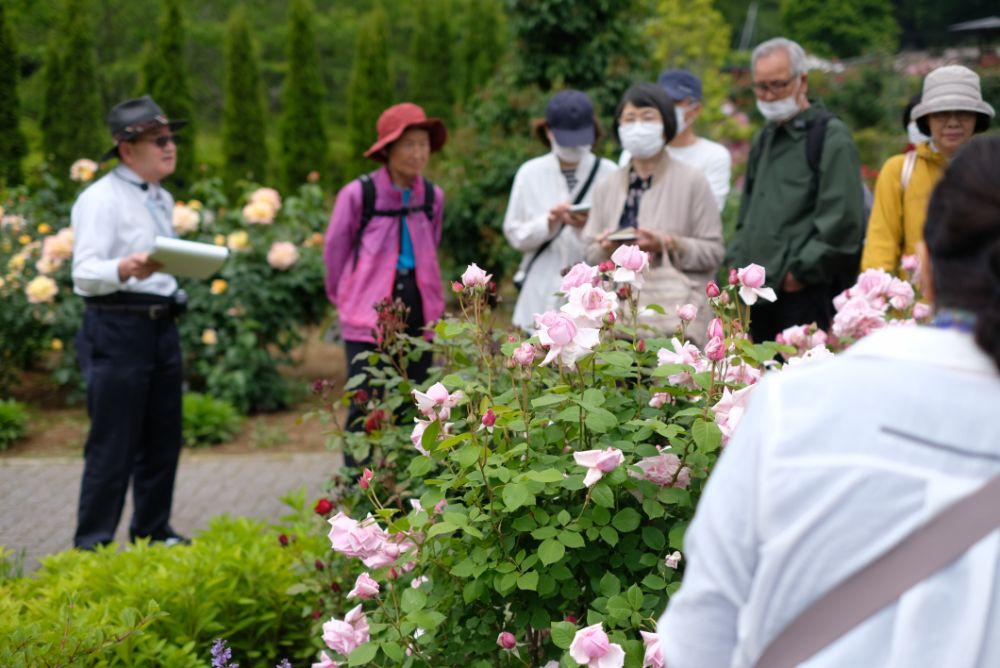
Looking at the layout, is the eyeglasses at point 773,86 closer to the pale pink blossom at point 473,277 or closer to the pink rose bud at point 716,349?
the pale pink blossom at point 473,277

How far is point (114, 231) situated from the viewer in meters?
4.57

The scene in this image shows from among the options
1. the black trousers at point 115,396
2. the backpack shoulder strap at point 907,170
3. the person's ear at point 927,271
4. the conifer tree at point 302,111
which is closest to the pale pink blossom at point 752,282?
the person's ear at point 927,271

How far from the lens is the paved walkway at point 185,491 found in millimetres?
5504

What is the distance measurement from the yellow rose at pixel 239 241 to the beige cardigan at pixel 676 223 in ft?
12.2

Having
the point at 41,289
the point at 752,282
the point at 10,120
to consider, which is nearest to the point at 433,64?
the point at 10,120

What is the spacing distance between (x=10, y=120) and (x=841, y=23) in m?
42.1

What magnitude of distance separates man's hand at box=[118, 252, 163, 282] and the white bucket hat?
3029 mm

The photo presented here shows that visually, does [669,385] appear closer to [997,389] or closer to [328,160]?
[997,389]

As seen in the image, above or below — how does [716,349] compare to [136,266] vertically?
above

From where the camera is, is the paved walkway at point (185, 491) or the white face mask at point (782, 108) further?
the paved walkway at point (185, 491)

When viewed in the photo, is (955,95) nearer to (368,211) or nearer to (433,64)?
(368,211)

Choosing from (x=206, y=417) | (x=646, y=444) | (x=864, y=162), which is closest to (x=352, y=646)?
(x=646, y=444)

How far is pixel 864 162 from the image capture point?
54.9 feet

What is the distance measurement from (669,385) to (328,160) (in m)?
14.5
